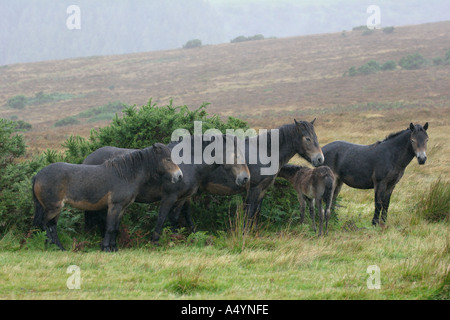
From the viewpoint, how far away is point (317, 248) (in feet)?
25.1

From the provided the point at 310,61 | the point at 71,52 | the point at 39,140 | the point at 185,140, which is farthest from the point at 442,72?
the point at 71,52

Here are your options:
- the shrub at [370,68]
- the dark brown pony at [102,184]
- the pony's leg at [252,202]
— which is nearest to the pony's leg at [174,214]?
the dark brown pony at [102,184]

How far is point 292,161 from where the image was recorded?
15.4 meters

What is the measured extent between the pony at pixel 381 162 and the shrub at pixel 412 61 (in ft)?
163

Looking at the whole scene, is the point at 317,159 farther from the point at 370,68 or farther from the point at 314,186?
the point at 370,68

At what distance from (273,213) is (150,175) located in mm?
2918

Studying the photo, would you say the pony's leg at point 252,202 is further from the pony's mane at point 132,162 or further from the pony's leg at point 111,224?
the pony's leg at point 111,224

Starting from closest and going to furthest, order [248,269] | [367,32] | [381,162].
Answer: [248,269]
[381,162]
[367,32]

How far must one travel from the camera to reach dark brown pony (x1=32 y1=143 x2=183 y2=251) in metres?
7.44

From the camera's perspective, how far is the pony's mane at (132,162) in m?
7.76

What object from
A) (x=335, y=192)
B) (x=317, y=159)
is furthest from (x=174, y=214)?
(x=335, y=192)

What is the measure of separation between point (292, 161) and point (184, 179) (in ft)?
25.7

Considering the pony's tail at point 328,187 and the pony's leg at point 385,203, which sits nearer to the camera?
the pony's tail at point 328,187

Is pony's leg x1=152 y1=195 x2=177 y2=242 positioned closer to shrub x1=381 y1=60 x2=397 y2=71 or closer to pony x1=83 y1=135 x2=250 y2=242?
pony x1=83 y1=135 x2=250 y2=242
